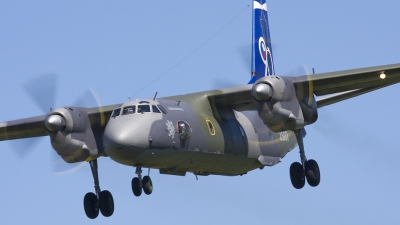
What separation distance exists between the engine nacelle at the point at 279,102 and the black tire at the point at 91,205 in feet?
20.9

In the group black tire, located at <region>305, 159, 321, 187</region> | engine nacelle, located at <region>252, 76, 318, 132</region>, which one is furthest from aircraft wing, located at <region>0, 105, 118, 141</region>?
black tire, located at <region>305, 159, 321, 187</region>

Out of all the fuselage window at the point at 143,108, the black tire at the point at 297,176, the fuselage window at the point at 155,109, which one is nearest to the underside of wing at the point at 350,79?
the black tire at the point at 297,176

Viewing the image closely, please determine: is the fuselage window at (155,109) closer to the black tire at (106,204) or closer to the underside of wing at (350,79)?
the underside of wing at (350,79)

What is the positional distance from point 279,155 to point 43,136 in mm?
7819

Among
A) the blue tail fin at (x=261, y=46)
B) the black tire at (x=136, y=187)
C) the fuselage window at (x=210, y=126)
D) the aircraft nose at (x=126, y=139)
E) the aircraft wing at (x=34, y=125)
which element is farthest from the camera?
the blue tail fin at (x=261, y=46)

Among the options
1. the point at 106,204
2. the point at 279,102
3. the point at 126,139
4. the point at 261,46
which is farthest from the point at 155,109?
the point at 261,46

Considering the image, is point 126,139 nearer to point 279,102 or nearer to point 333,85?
point 279,102

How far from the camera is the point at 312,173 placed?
87.2 feet

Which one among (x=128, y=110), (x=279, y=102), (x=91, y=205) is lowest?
(x=91, y=205)

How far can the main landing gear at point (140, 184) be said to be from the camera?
24672 millimetres

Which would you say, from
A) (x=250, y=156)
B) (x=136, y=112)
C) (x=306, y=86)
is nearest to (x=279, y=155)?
(x=250, y=156)

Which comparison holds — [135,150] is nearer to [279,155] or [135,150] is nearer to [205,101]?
[205,101]

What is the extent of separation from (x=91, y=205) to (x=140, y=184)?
11.6ft

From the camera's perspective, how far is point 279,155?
93.1 feet
